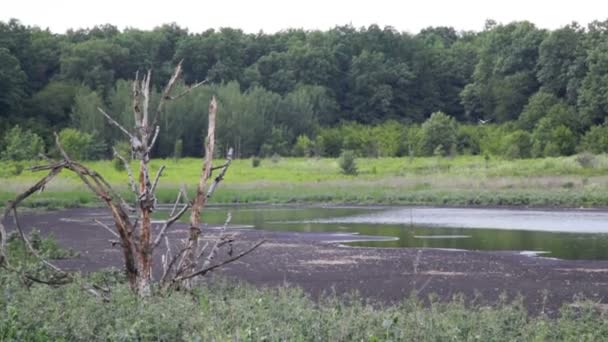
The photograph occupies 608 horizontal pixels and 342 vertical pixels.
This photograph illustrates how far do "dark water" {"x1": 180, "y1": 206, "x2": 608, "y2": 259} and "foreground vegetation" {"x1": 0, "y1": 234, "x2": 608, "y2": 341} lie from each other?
13.8m

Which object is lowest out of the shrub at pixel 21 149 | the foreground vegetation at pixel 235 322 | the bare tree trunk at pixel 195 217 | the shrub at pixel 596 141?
the foreground vegetation at pixel 235 322

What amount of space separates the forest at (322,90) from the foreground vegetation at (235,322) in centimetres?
4724

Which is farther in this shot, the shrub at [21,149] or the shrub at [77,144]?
the shrub at [77,144]

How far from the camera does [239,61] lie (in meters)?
108

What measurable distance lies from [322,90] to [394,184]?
47968mm

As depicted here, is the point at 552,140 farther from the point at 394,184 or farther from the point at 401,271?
the point at 401,271

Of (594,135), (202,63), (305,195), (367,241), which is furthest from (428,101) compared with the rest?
(367,241)

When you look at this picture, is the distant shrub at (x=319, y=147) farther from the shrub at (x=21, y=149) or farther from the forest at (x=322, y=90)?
the shrub at (x=21, y=149)

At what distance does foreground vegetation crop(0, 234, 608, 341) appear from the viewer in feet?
34.5

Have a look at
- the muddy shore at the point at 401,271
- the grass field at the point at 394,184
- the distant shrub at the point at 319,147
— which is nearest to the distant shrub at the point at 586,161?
the grass field at the point at 394,184

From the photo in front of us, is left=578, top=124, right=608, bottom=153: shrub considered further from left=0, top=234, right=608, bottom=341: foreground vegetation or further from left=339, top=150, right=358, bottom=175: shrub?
left=0, top=234, right=608, bottom=341: foreground vegetation

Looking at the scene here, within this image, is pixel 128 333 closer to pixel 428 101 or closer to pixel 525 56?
pixel 525 56

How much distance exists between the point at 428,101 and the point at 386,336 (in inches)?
3986

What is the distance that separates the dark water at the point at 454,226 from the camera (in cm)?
2862
